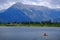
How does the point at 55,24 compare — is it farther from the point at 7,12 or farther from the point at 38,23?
the point at 7,12

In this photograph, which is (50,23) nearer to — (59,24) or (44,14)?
(59,24)

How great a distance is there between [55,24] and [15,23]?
5.61m

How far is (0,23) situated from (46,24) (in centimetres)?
633

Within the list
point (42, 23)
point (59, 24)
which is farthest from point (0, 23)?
point (59, 24)

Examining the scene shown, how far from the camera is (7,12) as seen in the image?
5362 cm

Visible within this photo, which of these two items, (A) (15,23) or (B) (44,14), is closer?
(A) (15,23)

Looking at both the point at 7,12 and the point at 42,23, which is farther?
the point at 7,12

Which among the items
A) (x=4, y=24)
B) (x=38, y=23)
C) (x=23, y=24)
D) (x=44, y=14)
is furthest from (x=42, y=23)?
(x=44, y=14)

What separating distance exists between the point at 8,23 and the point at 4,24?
1083mm

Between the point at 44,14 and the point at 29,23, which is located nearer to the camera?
the point at 29,23

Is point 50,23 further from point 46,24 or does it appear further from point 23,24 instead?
point 23,24

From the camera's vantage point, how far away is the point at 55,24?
3278 centimetres

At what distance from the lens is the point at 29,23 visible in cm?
3362

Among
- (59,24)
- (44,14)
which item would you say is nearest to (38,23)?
(59,24)
